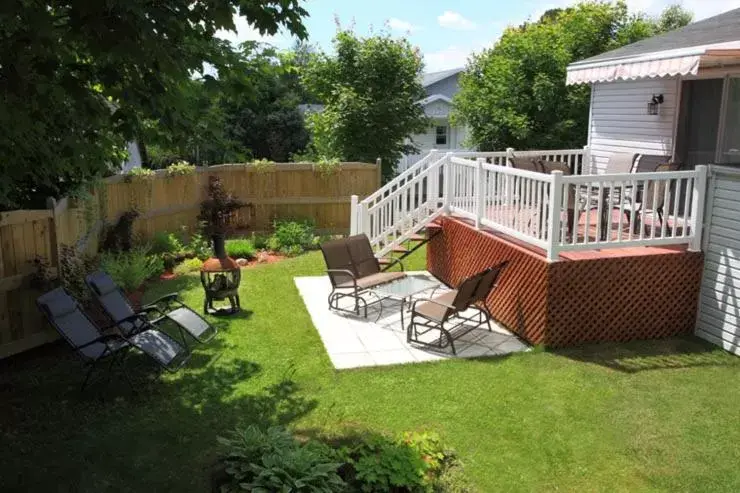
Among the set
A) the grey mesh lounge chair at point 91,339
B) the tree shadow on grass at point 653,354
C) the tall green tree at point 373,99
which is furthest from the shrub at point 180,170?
the tree shadow on grass at point 653,354

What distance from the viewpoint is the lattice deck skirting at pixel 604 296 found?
21.5ft

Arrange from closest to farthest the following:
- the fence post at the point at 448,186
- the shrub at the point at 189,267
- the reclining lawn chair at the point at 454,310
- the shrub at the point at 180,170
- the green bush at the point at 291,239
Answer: the reclining lawn chair at the point at 454,310
the fence post at the point at 448,186
the shrub at the point at 189,267
the shrub at the point at 180,170
the green bush at the point at 291,239

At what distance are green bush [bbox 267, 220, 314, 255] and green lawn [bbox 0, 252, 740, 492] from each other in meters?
5.22

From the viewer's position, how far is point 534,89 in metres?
15.9

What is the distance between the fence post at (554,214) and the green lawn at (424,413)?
1.07 meters

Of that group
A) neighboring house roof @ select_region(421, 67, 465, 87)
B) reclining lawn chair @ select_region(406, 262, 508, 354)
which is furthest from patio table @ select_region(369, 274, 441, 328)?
neighboring house roof @ select_region(421, 67, 465, 87)

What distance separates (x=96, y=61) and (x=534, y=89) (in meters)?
13.7

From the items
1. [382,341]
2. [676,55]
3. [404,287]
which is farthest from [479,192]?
[676,55]

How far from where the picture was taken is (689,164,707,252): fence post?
6648 millimetres

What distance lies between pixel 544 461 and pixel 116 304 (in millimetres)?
4441

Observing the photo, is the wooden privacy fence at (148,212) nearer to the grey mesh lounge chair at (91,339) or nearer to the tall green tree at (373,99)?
the grey mesh lounge chair at (91,339)

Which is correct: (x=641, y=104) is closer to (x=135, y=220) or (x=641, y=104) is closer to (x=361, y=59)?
(x=361, y=59)

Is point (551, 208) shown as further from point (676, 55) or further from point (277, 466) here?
point (277, 466)

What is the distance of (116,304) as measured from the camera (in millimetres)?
6488
